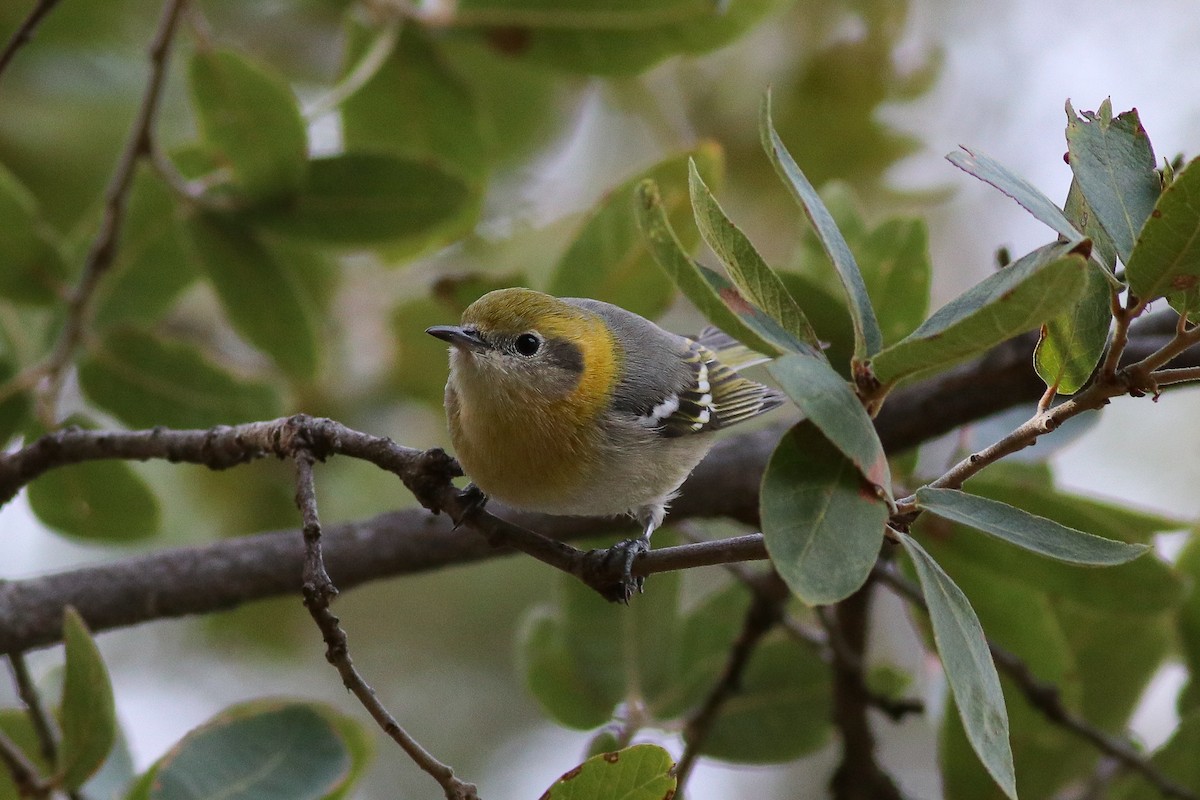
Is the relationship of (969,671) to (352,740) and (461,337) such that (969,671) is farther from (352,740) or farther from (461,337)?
(352,740)

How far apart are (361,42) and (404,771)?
3763 millimetres

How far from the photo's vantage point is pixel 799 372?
1114 millimetres

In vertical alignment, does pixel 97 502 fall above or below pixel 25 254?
below

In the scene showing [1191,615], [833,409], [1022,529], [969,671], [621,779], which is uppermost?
[833,409]

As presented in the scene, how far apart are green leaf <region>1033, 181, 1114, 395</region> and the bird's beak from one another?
1.07 metres

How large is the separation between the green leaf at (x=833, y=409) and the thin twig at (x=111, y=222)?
1.71 m

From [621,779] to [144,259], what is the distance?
6.38 ft

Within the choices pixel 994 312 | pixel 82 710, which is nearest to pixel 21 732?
pixel 82 710

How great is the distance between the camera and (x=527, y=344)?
85.8 inches

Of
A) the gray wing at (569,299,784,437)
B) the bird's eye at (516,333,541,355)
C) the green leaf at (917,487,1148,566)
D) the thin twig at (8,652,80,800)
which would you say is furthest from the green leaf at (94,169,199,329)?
the green leaf at (917,487,1148,566)

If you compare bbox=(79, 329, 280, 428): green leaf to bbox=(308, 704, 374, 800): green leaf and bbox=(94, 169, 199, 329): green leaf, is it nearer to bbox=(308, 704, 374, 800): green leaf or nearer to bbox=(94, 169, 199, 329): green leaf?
bbox=(94, 169, 199, 329): green leaf

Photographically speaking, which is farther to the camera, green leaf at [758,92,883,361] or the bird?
the bird

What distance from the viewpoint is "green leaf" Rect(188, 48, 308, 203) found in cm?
245

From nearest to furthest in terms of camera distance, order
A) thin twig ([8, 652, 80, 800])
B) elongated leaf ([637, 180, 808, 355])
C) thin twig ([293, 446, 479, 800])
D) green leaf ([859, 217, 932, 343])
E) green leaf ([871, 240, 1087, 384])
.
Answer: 1. green leaf ([871, 240, 1087, 384])
2. elongated leaf ([637, 180, 808, 355])
3. thin twig ([293, 446, 479, 800])
4. thin twig ([8, 652, 80, 800])
5. green leaf ([859, 217, 932, 343])
